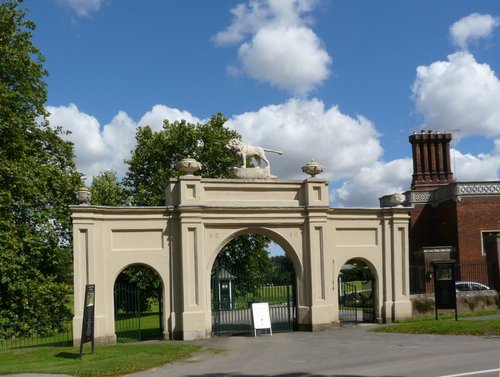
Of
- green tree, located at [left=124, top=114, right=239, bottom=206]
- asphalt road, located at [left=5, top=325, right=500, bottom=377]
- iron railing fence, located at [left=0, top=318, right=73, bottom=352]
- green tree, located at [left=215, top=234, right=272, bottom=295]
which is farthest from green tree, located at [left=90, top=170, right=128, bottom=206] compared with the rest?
asphalt road, located at [left=5, top=325, right=500, bottom=377]

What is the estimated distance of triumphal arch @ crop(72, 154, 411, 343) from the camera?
19172 millimetres

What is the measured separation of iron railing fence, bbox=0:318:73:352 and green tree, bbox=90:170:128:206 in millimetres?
11638

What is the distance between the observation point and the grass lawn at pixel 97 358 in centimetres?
1427

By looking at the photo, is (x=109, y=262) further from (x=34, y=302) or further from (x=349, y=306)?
(x=349, y=306)

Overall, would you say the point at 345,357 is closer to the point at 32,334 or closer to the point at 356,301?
the point at 356,301

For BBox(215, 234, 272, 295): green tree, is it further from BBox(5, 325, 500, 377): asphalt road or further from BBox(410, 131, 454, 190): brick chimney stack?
BBox(5, 325, 500, 377): asphalt road

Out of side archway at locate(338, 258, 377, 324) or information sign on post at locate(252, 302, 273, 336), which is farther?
side archway at locate(338, 258, 377, 324)

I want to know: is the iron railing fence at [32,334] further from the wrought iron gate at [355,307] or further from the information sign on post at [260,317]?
the wrought iron gate at [355,307]

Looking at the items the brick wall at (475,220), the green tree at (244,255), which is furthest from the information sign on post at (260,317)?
the brick wall at (475,220)

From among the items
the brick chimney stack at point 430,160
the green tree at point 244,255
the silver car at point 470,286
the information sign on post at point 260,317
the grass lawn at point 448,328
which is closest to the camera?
the grass lawn at point 448,328

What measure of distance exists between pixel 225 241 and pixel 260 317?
2.85m

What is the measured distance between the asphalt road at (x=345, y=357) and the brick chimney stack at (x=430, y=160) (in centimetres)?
1847

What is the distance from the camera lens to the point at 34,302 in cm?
2383

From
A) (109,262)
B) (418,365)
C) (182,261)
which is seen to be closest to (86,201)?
(109,262)
